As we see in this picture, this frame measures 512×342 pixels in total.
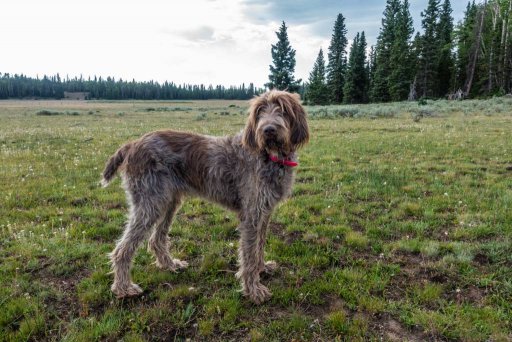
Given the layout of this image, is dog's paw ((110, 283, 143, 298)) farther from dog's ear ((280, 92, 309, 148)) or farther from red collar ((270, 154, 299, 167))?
dog's ear ((280, 92, 309, 148))

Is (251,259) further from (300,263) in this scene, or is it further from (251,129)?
(251,129)

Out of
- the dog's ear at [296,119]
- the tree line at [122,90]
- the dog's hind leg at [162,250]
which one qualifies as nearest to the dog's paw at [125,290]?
the dog's hind leg at [162,250]

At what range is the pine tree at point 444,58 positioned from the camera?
57625 millimetres

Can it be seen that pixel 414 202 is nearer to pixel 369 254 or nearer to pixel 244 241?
pixel 369 254

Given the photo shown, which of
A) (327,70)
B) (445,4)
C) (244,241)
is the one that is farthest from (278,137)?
(445,4)

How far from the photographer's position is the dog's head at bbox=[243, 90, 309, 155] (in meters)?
4.59

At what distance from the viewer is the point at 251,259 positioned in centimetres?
479

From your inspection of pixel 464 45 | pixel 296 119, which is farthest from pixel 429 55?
pixel 296 119

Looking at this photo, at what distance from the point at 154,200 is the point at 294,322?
257 centimetres

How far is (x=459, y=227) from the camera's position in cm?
650

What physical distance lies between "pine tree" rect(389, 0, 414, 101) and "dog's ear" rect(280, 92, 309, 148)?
55808 mm

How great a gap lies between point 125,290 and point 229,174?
2211 mm

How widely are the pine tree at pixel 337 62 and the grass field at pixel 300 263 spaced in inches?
2250

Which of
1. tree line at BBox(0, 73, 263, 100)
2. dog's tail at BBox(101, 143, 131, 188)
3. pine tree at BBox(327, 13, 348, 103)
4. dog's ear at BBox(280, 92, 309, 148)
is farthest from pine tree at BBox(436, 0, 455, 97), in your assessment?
tree line at BBox(0, 73, 263, 100)
